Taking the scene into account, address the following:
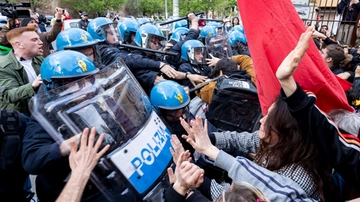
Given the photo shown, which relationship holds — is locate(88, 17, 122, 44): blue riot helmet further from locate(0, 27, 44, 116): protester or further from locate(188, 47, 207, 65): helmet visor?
locate(0, 27, 44, 116): protester

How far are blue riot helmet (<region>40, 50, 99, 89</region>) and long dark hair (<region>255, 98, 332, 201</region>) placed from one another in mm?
1278

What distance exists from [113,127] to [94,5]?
40.3 meters

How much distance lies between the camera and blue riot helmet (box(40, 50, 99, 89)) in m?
1.87

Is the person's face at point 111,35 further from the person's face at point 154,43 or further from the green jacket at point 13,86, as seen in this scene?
the green jacket at point 13,86

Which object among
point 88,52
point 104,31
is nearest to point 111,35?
point 104,31

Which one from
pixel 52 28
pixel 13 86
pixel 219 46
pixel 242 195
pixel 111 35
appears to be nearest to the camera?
→ pixel 242 195

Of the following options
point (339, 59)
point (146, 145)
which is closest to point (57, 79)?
point (146, 145)

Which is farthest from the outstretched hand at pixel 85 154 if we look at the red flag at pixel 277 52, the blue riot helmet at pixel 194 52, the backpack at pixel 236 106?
the blue riot helmet at pixel 194 52

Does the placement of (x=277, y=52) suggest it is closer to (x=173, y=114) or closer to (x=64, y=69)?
(x=173, y=114)

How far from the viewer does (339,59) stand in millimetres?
3785

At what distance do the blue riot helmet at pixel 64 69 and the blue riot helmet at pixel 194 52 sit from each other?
2.62m

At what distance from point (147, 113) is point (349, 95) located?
7.92ft

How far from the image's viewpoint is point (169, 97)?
261 centimetres

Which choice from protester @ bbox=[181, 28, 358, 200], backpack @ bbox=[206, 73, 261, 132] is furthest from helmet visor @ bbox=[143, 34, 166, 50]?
protester @ bbox=[181, 28, 358, 200]
